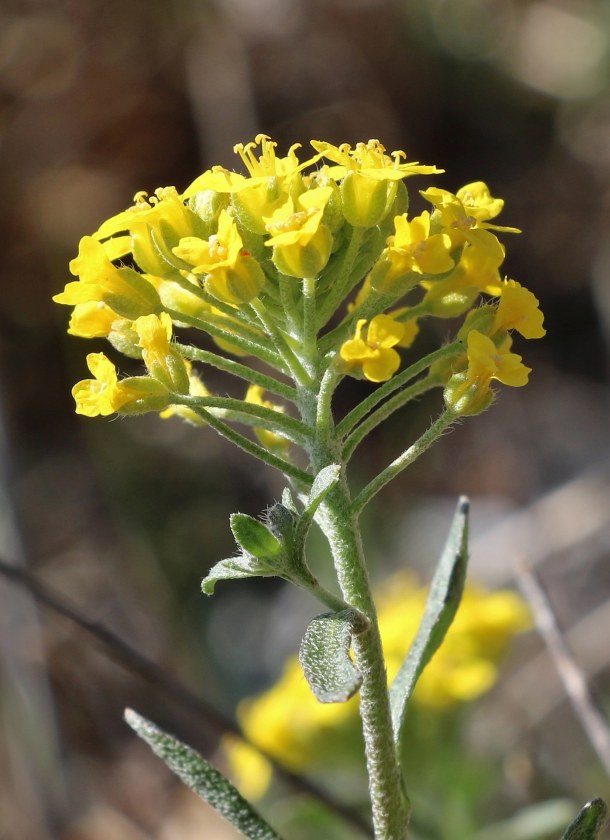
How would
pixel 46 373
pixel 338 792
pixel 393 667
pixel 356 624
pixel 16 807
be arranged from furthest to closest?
pixel 46 373, pixel 16 807, pixel 338 792, pixel 393 667, pixel 356 624

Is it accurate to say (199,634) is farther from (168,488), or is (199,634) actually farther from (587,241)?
(587,241)

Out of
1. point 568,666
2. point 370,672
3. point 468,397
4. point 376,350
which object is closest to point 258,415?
point 376,350

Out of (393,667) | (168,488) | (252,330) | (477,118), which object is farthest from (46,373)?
(252,330)

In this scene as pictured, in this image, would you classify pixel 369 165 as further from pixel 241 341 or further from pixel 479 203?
pixel 241 341

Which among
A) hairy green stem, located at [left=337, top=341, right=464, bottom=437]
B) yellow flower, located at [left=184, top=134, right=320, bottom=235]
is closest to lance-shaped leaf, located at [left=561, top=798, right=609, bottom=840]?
hairy green stem, located at [left=337, top=341, right=464, bottom=437]

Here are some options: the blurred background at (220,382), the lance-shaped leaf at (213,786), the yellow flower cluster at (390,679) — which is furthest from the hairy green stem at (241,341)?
the blurred background at (220,382)

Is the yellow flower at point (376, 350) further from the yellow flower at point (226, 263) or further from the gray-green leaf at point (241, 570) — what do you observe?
the gray-green leaf at point (241, 570)
